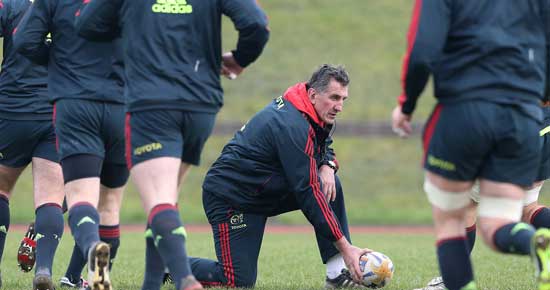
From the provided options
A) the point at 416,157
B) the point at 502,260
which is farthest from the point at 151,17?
the point at 416,157

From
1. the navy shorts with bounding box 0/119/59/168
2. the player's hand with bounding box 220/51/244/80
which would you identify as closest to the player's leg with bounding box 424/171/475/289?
the player's hand with bounding box 220/51/244/80

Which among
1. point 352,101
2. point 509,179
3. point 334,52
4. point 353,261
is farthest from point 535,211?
point 334,52

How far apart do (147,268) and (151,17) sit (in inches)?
61.3

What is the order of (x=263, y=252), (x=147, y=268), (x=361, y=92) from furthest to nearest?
(x=361, y=92) → (x=263, y=252) → (x=147, y=268)

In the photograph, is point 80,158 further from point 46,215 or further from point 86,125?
point 46,215

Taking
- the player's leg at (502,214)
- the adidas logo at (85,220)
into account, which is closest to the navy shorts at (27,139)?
the adidas logo at (85,220)

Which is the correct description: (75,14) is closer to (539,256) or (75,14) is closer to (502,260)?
(539,256)

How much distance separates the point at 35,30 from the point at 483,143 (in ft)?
10.4

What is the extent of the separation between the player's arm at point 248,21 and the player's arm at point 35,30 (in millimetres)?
1529

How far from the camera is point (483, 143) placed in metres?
5.07

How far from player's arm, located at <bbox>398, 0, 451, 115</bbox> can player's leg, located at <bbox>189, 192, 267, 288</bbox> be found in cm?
299

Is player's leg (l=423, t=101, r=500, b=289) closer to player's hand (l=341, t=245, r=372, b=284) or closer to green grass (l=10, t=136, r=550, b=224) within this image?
player's hand (l=341, t=245, r=372, b=284)

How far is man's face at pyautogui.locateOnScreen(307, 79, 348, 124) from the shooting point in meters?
7.45

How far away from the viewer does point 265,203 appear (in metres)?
7.91
